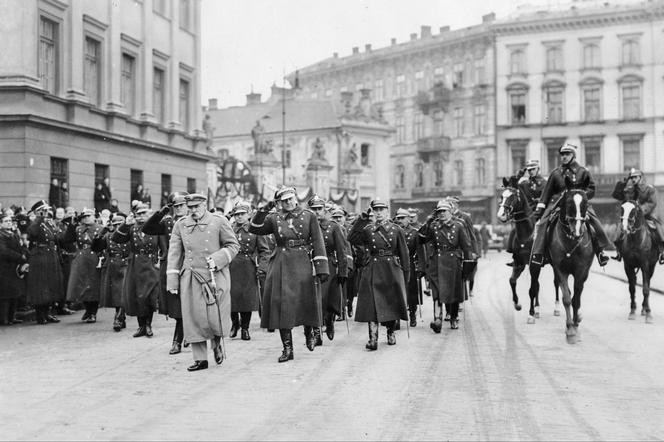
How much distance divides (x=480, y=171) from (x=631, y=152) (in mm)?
11155

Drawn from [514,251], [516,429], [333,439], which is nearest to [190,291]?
[333,439]

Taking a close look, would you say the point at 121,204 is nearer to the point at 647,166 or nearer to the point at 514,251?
the point at 514,251

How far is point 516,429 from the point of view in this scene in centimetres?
662

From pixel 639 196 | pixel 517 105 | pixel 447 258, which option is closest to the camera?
pixel 447 258

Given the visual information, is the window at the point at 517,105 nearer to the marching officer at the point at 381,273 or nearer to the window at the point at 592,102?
the window at the point at 592,102

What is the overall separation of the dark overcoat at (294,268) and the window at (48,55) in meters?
14.6

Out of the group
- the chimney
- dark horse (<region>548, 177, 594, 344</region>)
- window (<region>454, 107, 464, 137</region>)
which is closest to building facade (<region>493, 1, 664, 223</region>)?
window (<region>454, 107, 464, 137</region>)

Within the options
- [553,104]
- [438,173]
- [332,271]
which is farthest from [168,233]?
[438,173]

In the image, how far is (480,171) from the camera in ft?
210

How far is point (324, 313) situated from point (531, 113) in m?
53.5

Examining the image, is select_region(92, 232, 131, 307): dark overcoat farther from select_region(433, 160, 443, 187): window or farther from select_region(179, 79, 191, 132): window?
select_region(433, 160, 443, 187): window

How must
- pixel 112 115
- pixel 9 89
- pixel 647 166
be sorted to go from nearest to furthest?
1. pixel 9 89
2. pixel 112 115
3. pixel 647 166

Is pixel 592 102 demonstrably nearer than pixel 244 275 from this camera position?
No

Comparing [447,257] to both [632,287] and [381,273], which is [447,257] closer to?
[381,273]
